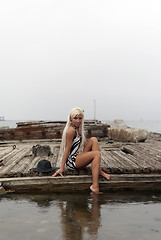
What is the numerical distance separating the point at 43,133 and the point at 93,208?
9.77 m

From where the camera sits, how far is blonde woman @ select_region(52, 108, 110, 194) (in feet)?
15.8

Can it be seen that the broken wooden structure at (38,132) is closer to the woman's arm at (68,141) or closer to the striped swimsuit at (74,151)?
the striped swimsuit at (74,151)

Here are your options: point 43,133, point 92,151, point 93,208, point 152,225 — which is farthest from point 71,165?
point 43,133

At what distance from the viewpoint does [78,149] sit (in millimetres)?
5105

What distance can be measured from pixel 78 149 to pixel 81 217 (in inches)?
70.6

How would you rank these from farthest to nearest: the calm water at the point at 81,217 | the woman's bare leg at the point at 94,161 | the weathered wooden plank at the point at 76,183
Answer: the weathered wooden plank at the point at 76,183 → the woman's bare leg at the point at 94,161 → the calm water at the point at 81,217

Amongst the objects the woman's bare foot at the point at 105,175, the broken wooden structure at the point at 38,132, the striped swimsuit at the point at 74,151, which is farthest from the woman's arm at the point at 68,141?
the broken wooden structure at the point at 38,132

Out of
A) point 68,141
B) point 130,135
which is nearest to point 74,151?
point 68,141

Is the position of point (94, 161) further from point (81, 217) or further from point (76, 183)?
point (81, 217)

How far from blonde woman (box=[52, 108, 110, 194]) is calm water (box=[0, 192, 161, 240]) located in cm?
52

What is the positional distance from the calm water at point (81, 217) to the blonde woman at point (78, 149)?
52 centimetres

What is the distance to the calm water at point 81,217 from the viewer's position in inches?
118

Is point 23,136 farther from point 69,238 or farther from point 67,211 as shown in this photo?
point 69,238

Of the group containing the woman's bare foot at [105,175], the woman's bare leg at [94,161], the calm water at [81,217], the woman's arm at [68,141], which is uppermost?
the woman's arm at [68,141]
